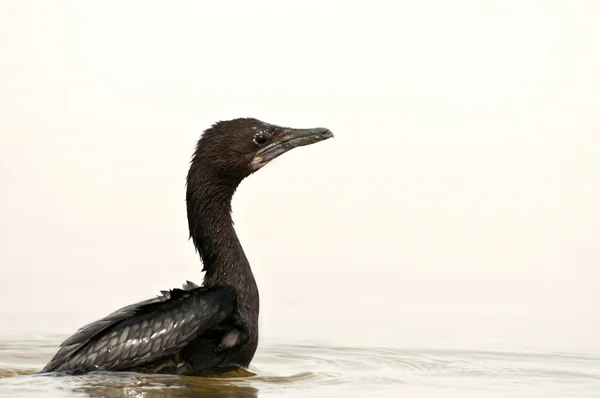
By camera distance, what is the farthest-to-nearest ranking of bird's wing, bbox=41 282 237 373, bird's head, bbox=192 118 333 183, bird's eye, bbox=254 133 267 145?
bird's eye, bbox=254 133 267 145 → bird's head, bbox=192 118 333 183 → bird's wing, bbox=41 282 237 373

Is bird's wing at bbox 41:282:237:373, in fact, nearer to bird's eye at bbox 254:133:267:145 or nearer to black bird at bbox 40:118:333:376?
black bird at bbox 40:118:333:376

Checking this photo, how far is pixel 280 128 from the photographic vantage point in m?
12.6

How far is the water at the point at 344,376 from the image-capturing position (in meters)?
10.7

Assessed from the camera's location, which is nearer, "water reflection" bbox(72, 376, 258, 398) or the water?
"water reflection" bbox(72, 376, 258, 398)

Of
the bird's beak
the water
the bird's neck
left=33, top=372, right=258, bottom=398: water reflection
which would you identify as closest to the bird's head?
the bird's beak

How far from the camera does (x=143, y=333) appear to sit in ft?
36.3

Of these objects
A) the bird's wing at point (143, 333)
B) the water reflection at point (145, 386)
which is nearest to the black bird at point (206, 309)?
the bird's wing at point (143, 333)

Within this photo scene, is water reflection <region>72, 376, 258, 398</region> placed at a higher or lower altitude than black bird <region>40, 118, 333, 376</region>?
lower

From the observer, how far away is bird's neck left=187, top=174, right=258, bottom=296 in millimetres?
12070

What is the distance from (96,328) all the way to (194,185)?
1522 mm

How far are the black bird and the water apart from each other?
190 millimetres

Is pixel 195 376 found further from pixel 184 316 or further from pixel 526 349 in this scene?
pixel 526 349

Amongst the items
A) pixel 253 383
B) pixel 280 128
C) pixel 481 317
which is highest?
pixel 280 128

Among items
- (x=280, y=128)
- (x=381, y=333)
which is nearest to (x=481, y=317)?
(x=381, y=333)
